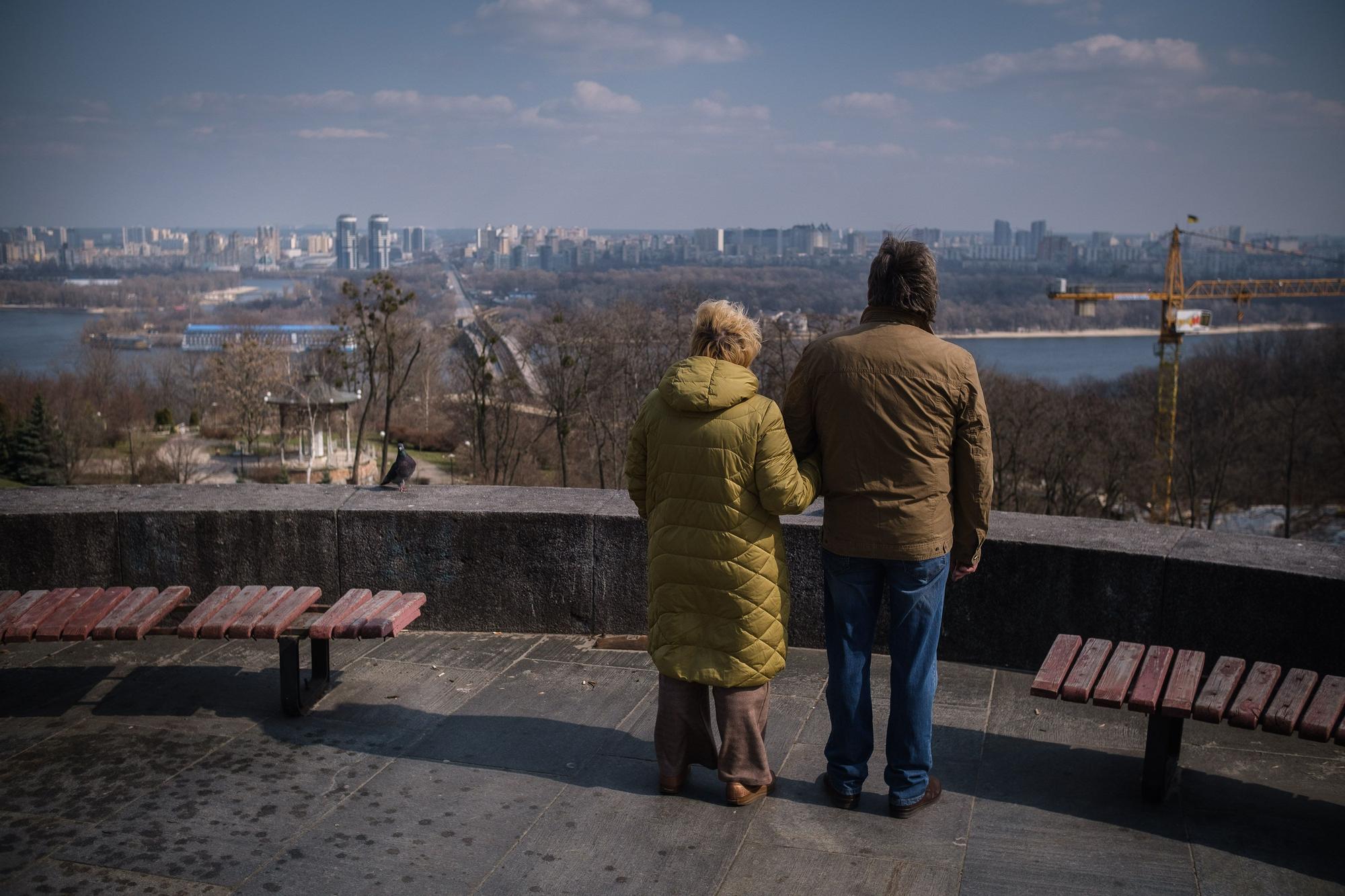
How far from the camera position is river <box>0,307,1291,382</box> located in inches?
2328

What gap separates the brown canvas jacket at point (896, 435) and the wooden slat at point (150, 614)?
2507 millimetres

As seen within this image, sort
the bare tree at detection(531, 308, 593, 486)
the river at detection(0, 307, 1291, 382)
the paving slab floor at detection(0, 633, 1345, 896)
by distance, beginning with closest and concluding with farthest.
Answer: the paving slab floor at detection(0, 633, 1345, 896)
the bare tree at detection(531, 308, 593, 486)
the river at detection(0, 307, 1291, 382)

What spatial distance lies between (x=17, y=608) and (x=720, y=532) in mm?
2755

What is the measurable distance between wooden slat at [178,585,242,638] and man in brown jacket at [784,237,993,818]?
7.46 feet

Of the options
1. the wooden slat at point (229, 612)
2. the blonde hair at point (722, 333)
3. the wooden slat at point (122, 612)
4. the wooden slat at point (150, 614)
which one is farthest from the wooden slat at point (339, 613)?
the blonde hair at point (722, 333)

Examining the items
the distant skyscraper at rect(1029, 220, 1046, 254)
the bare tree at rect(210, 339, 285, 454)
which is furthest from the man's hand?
the distant skyscraper at rect(1029, 220, 1046, 254)

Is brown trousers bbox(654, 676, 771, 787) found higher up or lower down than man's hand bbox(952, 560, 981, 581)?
lower down

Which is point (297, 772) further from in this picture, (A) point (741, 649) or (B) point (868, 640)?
(B) point (868, 640)

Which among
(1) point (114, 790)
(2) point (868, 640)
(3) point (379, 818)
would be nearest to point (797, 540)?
(2) point (868, 640)

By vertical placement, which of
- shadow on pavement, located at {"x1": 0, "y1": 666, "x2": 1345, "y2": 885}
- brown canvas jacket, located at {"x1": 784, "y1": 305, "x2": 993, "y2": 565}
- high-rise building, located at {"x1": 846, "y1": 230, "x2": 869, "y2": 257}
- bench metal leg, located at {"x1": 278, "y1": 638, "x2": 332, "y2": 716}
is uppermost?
high-rise building, located at {"x1": 846, "y1": 230, "x2": 869, "y2": 257}

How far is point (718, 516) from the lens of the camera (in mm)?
3324

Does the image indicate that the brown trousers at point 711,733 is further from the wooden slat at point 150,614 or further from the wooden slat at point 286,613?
the wooden slat at point 150,614

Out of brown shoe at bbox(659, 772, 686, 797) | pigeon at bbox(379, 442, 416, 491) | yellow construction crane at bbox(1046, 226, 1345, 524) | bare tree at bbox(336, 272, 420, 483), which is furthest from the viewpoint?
yellow construction crane at bbox(1046, 226, 1345, 524)

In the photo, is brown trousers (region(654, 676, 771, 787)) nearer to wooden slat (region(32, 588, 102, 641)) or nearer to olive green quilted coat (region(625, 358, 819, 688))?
olive green quilted coat (region(625, 358, 819, 688))
